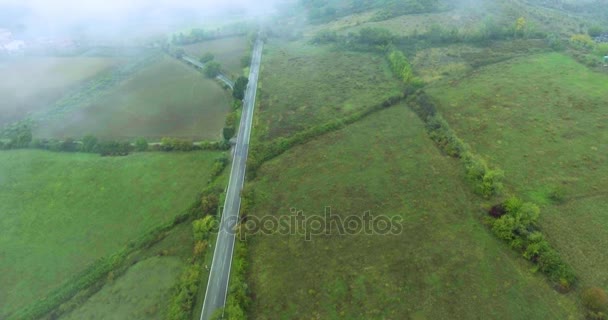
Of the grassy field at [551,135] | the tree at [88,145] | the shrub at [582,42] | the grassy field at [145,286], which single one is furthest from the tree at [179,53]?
the shrub at [582,42]

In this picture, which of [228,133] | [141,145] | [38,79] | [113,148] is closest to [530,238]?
[228,133]

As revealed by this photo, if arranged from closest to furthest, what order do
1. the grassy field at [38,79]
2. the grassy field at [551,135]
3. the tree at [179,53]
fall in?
the grassy field at [551,135] → the grassy field at [38,79] → the tree at [179,53]

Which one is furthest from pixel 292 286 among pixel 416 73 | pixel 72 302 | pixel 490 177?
pixel 416 73

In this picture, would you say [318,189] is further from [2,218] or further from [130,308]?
[2,218]

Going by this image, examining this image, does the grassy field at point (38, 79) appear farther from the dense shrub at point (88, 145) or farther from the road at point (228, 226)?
the road at point (228, 226)

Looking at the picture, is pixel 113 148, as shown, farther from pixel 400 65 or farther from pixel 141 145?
pixel 400 65
